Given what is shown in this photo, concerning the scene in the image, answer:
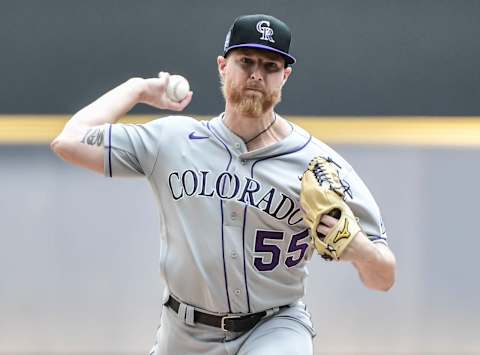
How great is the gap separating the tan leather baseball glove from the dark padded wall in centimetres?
316

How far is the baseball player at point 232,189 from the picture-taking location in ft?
10.5

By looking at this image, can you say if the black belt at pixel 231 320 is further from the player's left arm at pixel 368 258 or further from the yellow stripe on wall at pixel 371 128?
the yellow stripe on wall at pixel 371 128

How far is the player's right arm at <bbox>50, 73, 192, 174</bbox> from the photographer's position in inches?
126

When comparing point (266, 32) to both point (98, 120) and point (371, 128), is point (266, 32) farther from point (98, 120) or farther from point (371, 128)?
point (371, 128)


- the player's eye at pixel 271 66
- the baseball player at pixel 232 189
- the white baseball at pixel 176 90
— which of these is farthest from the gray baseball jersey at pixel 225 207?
the player's eye at pixel 271 66

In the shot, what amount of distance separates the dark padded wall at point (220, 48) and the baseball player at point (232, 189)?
277 centimetres

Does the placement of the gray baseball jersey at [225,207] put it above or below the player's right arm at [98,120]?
below

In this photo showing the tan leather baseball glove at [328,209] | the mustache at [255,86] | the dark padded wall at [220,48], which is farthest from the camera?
the dark padded wall at [220,48]

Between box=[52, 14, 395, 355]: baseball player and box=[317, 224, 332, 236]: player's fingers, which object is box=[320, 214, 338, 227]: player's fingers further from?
box=[52, 14, 395, 355]: baseball player

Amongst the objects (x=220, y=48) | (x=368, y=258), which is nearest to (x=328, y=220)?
(x=368, y=258)

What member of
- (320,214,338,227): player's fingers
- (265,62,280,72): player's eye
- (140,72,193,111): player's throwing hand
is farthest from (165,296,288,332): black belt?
(265,62,280,72): player's eye

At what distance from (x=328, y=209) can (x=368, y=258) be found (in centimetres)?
19

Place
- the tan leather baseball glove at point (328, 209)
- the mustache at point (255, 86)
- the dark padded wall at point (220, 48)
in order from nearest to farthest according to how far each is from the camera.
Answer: the tan leather baseball glove at point (328, 209) → the mustache at point (255, 86) → the dark padded wall at point (220, 48)

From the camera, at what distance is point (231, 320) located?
128 inches
